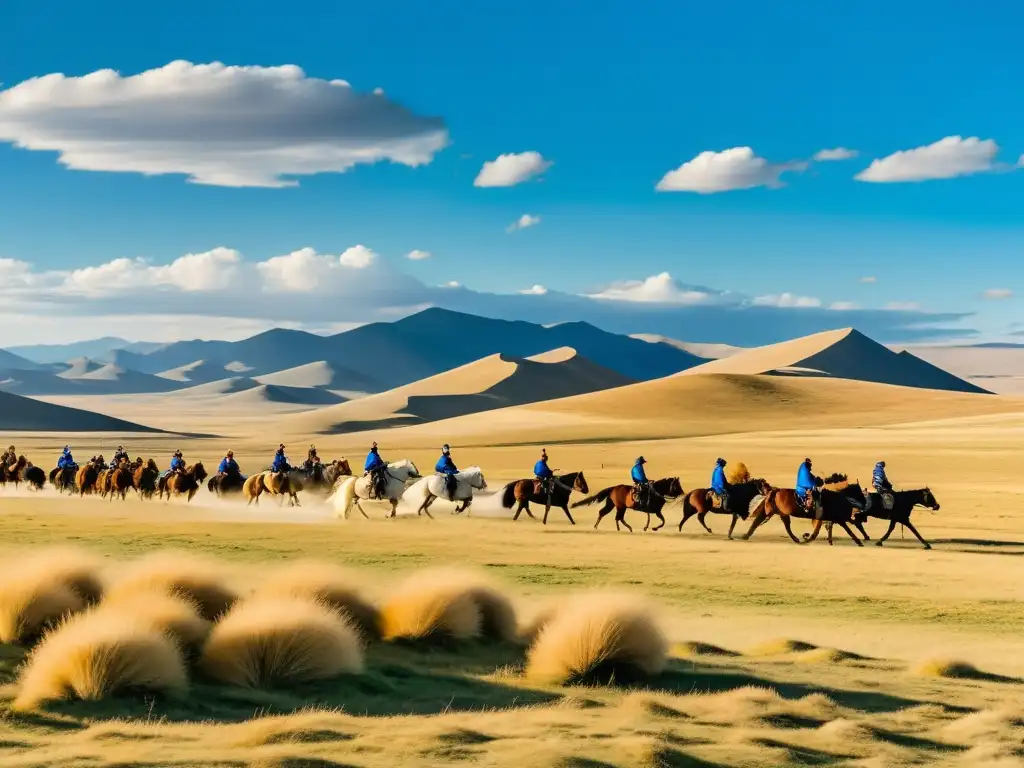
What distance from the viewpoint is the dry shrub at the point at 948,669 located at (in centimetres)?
1370

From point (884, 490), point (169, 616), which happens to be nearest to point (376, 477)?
point (884, 490)

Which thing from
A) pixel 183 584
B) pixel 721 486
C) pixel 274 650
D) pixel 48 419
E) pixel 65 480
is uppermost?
pixel 48 419

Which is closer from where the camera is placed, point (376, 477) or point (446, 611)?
point (446, 611)

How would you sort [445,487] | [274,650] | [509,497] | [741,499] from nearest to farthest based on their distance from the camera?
[274,650], [741,499], [445,487], [509,497]

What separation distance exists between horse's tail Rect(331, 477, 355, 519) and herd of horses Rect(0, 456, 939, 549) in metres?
0.03

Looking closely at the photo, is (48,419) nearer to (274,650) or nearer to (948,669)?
(274,650)

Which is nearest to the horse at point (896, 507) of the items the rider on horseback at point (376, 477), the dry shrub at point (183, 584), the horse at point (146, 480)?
the rider on horseback at point (376, 477)

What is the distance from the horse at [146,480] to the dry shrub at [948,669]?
33338 millimetres

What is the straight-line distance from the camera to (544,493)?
112ft

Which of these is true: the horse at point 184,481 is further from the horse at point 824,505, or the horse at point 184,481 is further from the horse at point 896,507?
the horse at point 896,507

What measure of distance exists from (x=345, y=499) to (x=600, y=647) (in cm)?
2360

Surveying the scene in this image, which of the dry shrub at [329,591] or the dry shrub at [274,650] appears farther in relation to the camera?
the dry shrub at [329,591]

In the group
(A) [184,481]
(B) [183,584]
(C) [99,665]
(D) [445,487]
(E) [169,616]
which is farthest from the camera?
(A) [184,481]

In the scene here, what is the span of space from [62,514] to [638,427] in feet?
256
